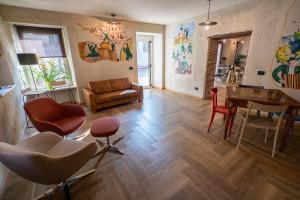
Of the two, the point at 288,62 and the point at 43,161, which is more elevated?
the point at 288,62

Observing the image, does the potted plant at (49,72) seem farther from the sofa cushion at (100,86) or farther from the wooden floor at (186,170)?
the wooden floor at (186,170)

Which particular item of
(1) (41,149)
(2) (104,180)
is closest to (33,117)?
(1) (41,149)

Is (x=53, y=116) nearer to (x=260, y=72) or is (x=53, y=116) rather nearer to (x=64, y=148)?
(x=64, y=148)

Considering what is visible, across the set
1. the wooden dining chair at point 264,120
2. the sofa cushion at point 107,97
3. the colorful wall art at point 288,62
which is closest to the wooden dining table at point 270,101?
the wooden dining chair at point 264,120

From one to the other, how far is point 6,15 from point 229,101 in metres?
5.05

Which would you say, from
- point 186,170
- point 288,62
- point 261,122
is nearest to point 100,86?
point 186,170

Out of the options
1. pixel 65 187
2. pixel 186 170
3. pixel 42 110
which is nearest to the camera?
pixel 65 187

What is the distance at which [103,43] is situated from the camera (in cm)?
444

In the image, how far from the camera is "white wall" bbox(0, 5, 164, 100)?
10.6 ft

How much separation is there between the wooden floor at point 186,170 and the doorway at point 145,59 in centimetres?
384

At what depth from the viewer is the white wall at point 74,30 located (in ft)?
10.6

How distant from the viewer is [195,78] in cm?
484

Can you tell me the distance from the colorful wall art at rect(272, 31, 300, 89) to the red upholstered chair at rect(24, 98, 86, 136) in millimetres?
4092

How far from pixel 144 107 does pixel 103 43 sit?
8.09 ft
